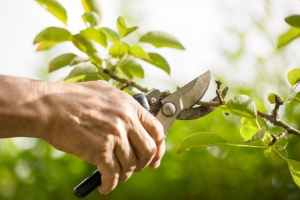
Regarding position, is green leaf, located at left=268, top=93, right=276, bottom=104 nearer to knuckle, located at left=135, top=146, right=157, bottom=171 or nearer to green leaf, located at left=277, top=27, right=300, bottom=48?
green leaf, located at left=277, top=27, right=300, bottom=48

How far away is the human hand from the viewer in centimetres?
95

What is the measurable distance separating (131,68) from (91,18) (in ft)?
0.52

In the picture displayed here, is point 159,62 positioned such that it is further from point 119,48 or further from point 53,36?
point 53,36

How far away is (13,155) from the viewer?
8.39 ft

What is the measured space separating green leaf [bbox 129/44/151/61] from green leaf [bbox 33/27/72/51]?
0.51 feet

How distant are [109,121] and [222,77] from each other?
63.7 inches

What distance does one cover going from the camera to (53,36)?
4.29 ft

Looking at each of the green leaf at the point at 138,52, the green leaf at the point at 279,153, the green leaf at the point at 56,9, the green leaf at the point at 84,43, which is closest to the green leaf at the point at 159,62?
the green leaf at the point at 138,52

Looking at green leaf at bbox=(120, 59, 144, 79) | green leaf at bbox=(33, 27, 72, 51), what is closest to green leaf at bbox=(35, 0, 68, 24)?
green leaf at bbox=(33, 27, 72, 51)

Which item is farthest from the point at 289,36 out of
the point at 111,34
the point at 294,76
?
the point at 111,34

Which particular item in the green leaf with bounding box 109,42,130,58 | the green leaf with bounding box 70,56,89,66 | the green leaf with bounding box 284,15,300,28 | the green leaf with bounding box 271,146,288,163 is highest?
the green leaf with bounding box 284,15,300,28

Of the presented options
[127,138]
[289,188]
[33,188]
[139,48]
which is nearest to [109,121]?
[127,138]

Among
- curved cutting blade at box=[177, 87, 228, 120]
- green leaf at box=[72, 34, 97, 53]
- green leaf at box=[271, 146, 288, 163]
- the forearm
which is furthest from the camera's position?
green leaf at box=[72, 34, 97, 53]

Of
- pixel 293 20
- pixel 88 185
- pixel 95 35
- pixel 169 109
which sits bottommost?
pixel 88 185
